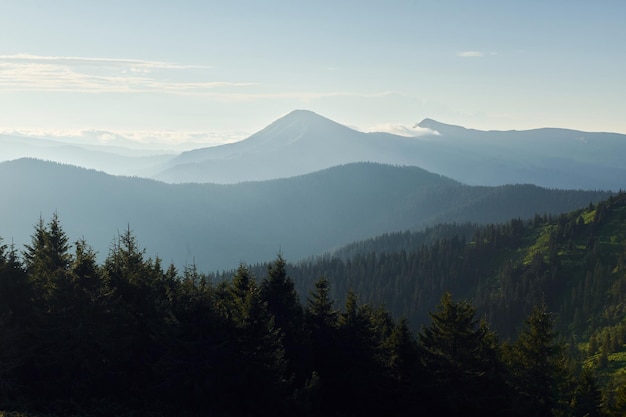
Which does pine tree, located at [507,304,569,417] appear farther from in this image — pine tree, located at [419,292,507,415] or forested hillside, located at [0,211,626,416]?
pine tree, located at [419,292,507,415]

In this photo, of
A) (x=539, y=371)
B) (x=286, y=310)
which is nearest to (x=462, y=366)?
→ (x=539, y=371)

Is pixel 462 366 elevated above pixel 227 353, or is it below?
below

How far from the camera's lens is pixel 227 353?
119 feet

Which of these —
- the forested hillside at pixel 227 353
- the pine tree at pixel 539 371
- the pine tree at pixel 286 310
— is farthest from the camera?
the pine tree at pixel 539 371

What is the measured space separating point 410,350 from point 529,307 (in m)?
145

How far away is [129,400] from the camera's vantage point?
3362 cm

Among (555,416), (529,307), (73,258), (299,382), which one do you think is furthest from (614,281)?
(73,258)

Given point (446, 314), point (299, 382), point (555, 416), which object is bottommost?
point (555, 416)

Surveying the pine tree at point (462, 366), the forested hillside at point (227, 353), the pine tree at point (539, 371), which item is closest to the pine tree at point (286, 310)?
the forested hillside at point (227, 353)

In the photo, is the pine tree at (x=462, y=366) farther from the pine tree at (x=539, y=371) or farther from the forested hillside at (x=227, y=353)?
the pine tree at (x=539, y=371)

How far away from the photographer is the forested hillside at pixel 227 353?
1358 inches

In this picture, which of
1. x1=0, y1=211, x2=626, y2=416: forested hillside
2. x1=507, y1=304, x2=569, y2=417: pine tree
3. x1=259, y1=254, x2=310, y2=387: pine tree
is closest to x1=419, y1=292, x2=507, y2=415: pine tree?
x1=0, y1=211, x2=626, y2=416: forested hillside

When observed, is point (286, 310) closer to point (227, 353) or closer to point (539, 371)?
point (227, 353)

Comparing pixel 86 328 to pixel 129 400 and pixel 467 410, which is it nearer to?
pixel 129 400
